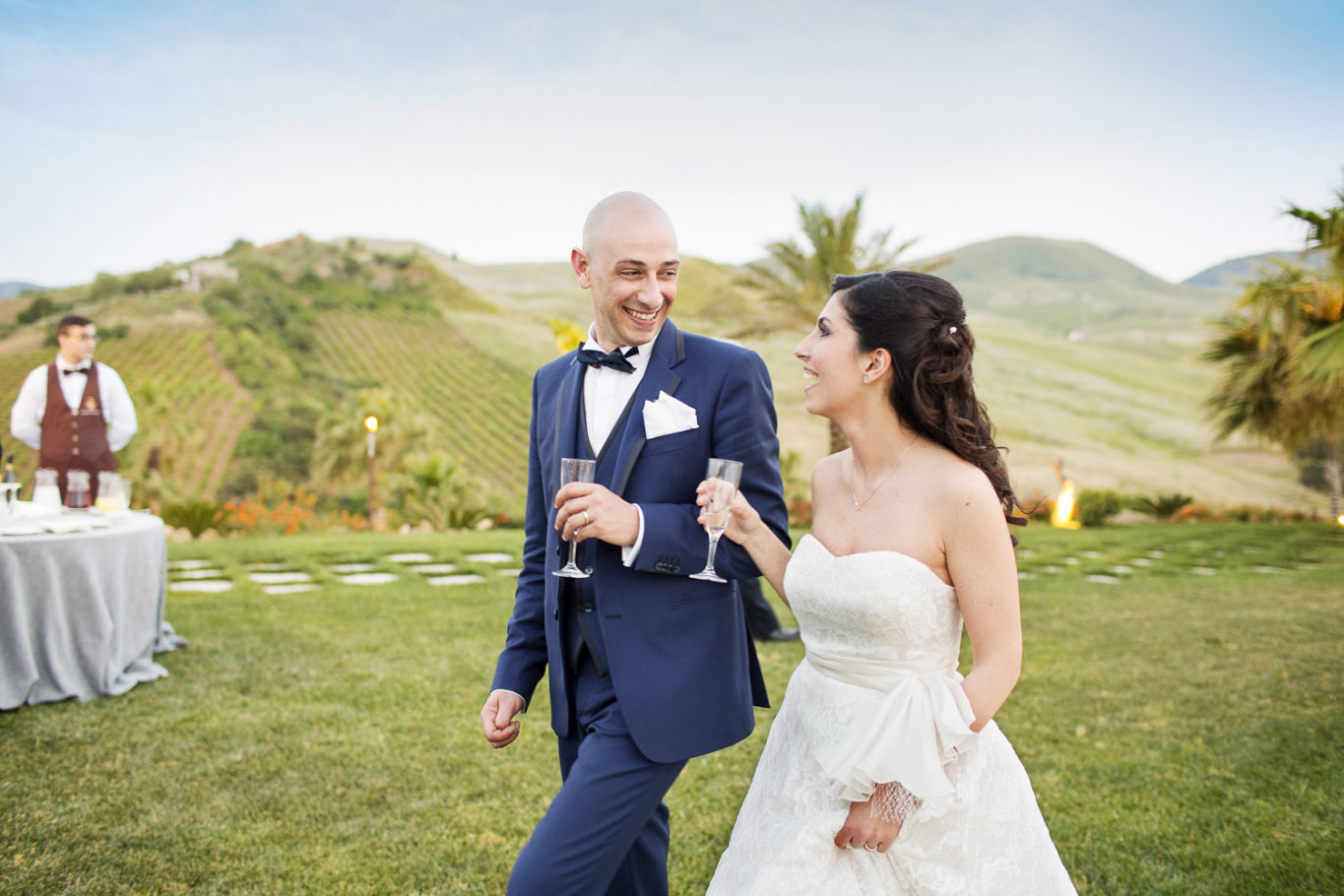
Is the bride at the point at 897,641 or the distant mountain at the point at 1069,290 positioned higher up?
the distant mountain at the point at 1069,290

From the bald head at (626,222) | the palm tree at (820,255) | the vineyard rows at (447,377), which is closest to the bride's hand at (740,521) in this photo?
the bald head at (626,222)

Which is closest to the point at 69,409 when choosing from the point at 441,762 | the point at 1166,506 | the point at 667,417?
the point at 441,762

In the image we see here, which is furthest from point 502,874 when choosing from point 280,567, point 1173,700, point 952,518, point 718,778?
point 280,567

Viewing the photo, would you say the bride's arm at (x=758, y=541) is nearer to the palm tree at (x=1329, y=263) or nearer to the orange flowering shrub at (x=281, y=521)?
the palm tree at (x=1329, y=263)

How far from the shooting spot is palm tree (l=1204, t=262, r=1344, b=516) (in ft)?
47.3

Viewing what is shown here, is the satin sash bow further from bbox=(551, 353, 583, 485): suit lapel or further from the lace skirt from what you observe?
bbox=(551, 353, 583, 485): suit lapel

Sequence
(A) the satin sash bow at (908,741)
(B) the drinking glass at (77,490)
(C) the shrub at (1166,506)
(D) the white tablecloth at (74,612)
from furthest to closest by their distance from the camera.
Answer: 1. (C) the shrub at (1166,506)
2. (B) the drinking glass at (77,490)
3. (D) the white tablecloth at (74,612)
4. (A) the satin sash bow at (908,741)

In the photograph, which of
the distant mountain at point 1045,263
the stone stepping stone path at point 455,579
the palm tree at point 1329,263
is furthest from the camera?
the distant mountain at point 1045,263

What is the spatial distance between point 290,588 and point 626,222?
8.43 m

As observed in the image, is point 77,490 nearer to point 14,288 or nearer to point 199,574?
point 199,574

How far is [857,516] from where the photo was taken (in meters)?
2.06

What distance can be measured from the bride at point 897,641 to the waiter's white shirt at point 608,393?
1.33ft

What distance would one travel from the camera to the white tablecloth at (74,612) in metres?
5.23

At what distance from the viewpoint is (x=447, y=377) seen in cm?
4566
